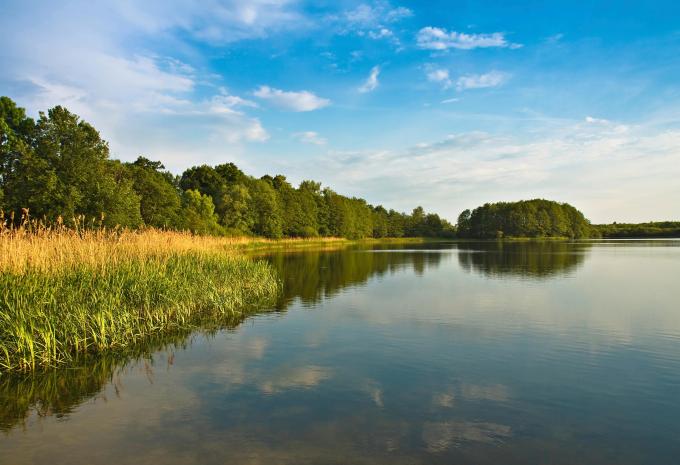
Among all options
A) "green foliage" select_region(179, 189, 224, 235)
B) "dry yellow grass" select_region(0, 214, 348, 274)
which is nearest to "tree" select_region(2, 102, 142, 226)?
"dry yellow grass" select_region(0, 214, 348, 274)

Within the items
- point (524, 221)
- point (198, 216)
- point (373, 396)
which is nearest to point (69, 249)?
point (373, 396)

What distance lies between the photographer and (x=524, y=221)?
151 meters

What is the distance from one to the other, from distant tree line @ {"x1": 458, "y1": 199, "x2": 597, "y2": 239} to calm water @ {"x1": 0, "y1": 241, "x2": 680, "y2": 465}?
144 meters

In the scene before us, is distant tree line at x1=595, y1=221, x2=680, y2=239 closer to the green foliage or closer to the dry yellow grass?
the green foliage

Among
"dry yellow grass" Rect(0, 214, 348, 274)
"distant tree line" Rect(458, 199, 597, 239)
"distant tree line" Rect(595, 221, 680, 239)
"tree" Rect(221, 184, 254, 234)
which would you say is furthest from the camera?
"distant tree line" Rect(458, 199, 597, 239)

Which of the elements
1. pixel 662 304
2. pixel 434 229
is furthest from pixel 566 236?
pixel 662 304

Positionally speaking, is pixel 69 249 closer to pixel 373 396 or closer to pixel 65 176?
pixel 373 396

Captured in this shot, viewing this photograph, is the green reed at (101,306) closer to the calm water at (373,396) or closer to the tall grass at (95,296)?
the tall grass at (95,296)

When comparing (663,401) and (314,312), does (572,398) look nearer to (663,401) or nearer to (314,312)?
(663,401)

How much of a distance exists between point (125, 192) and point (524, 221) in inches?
5545

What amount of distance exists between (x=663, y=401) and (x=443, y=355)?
455cm

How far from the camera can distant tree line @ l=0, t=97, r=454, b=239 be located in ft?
96.8

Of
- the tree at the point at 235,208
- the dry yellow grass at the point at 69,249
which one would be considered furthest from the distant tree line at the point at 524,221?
the dry yellow grass at the point at 69,249

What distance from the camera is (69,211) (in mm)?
29156
